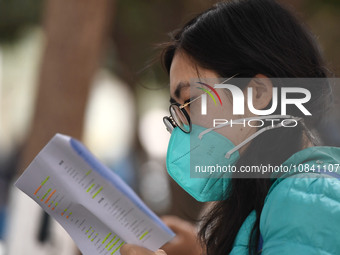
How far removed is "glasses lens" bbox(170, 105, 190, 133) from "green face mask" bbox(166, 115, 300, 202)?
2 cm

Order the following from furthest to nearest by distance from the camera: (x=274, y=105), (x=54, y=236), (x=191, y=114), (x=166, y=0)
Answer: (x=166, y=0), (x=54, y=236), (x=191, y=114), (x=274, y=105)

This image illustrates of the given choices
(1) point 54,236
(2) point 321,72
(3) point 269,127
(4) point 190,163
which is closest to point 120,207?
(4) point 190,163

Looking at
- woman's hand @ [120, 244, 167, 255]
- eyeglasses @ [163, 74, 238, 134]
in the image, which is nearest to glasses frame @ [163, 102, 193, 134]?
eyeglasses @ [163, 74, 238, 134]

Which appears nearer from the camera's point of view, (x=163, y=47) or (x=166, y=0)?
(x=163, y=47)

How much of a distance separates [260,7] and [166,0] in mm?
7264

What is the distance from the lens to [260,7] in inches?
78.6

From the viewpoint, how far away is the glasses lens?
211 cm

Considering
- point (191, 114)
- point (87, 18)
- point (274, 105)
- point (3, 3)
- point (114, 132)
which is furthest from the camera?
point (114, 132)

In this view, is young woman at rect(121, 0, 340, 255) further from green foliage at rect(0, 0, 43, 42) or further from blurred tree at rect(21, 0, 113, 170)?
green foliage at rect(0, 0, 43, 42)

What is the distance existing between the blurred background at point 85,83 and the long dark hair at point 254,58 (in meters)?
0.26

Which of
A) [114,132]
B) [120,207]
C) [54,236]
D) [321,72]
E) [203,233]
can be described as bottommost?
[114,132]

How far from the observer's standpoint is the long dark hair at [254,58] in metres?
1.94

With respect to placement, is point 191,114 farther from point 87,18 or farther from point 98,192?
point 87,18

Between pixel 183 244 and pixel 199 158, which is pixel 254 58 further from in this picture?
pixel 183 244
